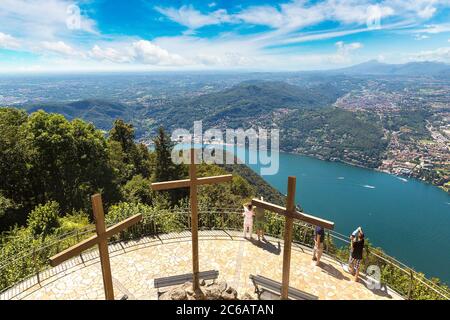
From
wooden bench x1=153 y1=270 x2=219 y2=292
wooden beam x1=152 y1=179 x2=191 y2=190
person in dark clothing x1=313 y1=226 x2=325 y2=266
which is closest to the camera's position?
wooden beam x1=152 y1=179 x2=191 y2=190

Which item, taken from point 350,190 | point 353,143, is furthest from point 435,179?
point 353,143

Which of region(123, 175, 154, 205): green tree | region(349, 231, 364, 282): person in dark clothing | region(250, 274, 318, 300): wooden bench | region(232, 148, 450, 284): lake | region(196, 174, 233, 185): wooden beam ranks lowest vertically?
region(232, 148, 450, 284): lake

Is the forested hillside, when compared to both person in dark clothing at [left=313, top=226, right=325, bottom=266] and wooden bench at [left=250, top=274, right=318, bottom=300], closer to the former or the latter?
person in dark clothing at [left=313, top=226, right=325, bottom=266]

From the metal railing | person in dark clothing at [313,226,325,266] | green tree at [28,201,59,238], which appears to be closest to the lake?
the metal railing

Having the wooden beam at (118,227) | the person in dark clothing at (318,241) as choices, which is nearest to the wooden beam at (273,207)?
the wooden beam at (118,227)

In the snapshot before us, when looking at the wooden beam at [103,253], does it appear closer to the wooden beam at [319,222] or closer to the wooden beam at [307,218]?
the wooden beam at [307,218]

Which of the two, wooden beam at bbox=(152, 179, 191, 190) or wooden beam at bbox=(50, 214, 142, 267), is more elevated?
wooden beam at bbox=(152, 179, 191, 190)
